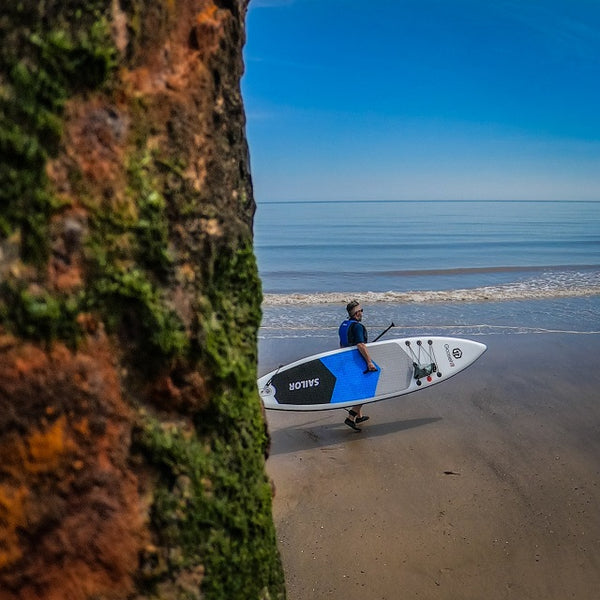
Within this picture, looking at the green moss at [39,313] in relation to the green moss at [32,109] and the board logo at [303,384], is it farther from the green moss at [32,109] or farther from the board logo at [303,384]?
the board logo at [303,384]

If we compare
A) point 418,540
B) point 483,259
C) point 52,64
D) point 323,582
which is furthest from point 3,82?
point 483,259

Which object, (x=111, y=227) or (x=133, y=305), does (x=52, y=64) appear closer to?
(x=111, y=227)

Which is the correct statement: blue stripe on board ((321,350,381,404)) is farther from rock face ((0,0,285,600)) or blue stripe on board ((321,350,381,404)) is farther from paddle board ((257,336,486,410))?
rock face ((0,0,285,600))

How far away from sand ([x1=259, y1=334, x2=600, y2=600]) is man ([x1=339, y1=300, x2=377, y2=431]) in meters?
0.20

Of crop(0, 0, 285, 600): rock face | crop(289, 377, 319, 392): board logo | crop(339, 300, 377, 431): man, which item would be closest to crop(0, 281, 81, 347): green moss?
crop(0, 0, 285, 600): rock face

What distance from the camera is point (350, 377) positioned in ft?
→ 28.3

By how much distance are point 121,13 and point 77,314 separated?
101 cm

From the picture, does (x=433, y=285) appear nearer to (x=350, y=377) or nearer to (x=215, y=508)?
(x=350, y=377)

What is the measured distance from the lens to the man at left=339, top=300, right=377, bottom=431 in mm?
8383

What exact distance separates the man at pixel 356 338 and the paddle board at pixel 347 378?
0.34 feet

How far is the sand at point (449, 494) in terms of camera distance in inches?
195

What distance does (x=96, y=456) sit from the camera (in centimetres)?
190

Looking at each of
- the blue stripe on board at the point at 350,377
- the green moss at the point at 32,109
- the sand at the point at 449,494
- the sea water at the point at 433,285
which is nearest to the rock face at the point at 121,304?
the green moss at the point at 32,109

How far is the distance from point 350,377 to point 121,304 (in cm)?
695
